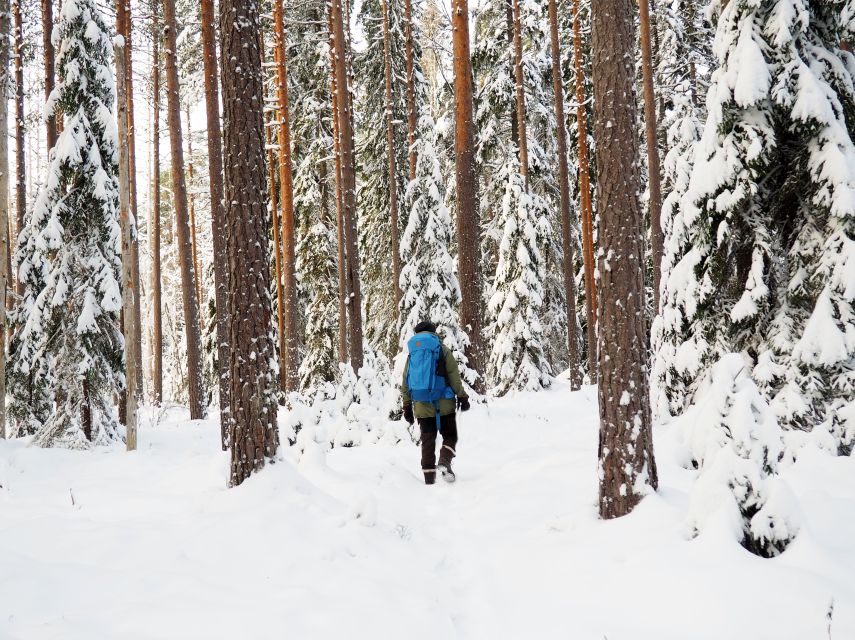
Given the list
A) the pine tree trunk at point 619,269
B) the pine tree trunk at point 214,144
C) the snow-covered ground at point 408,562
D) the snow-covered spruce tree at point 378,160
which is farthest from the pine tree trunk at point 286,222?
the pine tree trunk at point 619,269

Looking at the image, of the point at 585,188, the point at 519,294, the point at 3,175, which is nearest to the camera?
the point at 3,175

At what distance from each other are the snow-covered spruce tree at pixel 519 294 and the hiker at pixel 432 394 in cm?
1019

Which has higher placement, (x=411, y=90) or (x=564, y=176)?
(x=411, y=90)

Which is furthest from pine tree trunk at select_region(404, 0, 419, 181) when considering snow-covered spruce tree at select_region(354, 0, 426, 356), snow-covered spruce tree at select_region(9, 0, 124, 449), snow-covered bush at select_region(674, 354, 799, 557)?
snow-covered bush at select_region(674, 354, 799, 557)

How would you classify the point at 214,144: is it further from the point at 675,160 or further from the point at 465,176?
the point at 675,160

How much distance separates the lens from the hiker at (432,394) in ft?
24.4

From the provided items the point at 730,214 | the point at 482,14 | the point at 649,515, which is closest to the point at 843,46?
the point at 730,214

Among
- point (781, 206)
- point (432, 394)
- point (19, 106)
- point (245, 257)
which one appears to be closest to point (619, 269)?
point (432, 394)

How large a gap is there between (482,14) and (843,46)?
48.3 feet

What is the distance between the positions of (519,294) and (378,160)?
8358 mm

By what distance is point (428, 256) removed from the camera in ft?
51.2

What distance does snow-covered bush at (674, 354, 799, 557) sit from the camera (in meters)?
3.58

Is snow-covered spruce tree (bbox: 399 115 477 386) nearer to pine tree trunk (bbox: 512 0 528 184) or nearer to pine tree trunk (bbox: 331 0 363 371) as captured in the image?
pine tree trunk (bbox: 331 0 363 371)

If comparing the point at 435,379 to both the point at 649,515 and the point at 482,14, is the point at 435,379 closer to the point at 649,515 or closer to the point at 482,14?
the point at 649,515
